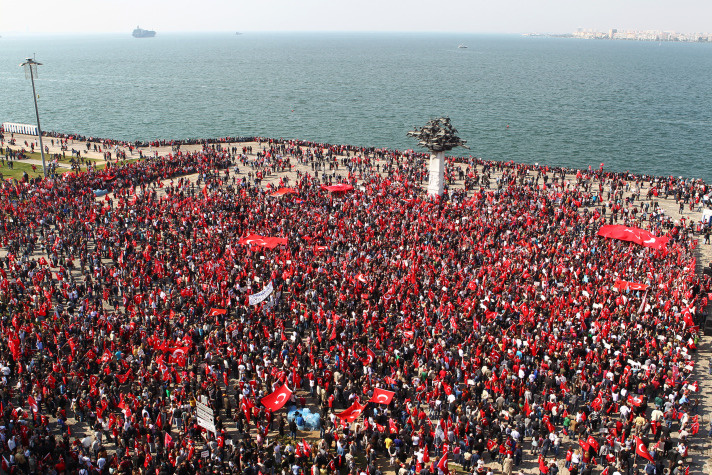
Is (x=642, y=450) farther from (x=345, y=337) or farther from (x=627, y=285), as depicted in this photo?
(x=627, y=285)

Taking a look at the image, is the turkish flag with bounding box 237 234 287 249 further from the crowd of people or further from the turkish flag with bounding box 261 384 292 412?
the turkish flag with bounding box 261 384 292 412

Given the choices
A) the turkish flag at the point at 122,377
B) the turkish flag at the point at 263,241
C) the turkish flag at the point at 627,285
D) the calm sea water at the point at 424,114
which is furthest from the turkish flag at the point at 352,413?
the calm sea water at the point at 424,114

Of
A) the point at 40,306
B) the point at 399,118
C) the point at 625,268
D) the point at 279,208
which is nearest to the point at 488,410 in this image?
the point at 625,268

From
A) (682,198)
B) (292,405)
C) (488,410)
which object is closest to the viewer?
(488,410)

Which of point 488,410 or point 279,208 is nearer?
point 488,410

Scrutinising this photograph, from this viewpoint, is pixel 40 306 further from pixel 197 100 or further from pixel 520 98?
pixel 520 98

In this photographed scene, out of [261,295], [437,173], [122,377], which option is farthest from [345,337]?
[437,173]

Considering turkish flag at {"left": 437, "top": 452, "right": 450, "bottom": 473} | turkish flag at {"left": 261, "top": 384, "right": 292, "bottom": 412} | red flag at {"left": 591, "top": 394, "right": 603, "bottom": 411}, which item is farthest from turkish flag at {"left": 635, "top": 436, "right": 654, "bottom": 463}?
turkish flag at {"left": 261, "top": 384, "right": 292, "bottom": 412}
